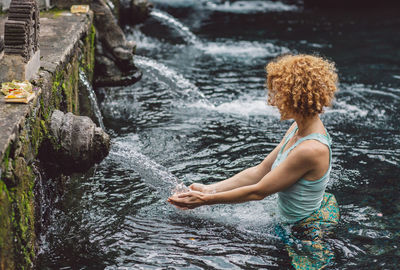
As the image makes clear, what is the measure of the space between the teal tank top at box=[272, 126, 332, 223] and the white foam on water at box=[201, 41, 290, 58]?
706 centimetres

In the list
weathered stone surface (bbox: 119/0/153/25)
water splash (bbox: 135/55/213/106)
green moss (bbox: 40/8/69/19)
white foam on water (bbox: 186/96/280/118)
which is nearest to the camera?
green moss (bbox: 40/8/69/19)

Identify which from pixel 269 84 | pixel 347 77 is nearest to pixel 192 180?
pixel 269 84

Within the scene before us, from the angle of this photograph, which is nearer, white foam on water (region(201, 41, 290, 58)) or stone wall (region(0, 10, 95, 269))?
stone wall (region(0, 10, 95, 269))

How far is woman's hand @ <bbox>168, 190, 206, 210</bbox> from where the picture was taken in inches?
148

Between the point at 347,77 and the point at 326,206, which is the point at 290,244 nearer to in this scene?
the point at 326,206

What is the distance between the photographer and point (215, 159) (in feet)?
19.2

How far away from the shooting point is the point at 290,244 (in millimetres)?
3838

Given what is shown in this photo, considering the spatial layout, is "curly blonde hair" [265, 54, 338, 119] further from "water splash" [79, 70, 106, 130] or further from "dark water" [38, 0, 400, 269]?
"water splash" [79, 70, 106, 130]

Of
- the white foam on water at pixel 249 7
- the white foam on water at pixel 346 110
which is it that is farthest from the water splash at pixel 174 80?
the white foam on water at pixel 249 7

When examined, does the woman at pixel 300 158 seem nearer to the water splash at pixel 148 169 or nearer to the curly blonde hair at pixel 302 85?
the curly blonde hair at pixel 302 85

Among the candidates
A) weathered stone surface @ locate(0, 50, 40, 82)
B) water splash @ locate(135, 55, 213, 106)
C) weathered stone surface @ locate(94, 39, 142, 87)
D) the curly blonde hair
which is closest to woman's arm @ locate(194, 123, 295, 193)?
the curly blonde hair

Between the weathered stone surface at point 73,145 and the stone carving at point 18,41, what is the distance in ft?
1.49

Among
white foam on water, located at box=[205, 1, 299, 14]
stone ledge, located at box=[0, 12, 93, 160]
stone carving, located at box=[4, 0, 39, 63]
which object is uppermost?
stone carving, located at box=[4, 0, 39, 63]

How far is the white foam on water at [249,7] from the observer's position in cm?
1618
